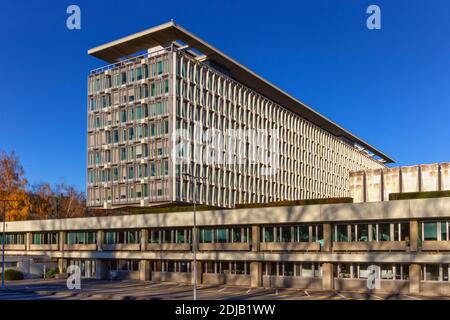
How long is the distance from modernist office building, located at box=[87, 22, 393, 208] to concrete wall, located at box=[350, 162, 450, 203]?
23.1m

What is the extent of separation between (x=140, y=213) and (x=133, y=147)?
54.2 feet

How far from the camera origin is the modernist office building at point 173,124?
252 feet

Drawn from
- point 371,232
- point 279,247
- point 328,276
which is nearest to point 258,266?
point 279,247

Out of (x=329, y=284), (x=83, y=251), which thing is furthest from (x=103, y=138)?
(x=329, y=284)

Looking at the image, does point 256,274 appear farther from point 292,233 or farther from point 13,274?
point 13,274

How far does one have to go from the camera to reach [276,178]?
10338 cm

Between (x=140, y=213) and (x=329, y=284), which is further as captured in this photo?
(x=140, y=213)

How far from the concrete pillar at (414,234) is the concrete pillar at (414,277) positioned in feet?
4.57

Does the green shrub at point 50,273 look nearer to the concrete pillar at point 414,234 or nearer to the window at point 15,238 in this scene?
the window at point 15,238

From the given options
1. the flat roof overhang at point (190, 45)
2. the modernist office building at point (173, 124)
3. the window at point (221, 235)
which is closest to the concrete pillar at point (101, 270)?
the modernist office building at point (173, 124)

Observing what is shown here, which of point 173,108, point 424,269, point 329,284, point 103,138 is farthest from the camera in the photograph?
point 103,138

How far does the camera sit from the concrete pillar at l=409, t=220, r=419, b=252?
148 ft

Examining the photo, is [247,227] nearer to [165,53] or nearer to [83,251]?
[83,251]

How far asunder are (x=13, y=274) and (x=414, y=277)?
154 feet
